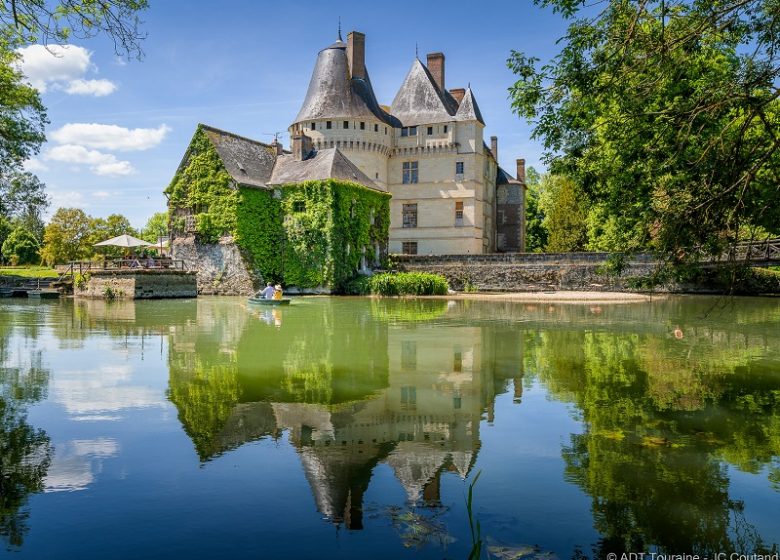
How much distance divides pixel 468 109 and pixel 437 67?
16.6 feet

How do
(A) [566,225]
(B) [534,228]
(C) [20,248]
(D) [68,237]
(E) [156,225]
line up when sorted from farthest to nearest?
(E) [156,225], (C) [20,248], (B) [534,228], (D) [68,237], (A) [566,225]

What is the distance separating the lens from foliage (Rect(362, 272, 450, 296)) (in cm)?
3466

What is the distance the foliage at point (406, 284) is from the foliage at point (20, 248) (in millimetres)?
47903

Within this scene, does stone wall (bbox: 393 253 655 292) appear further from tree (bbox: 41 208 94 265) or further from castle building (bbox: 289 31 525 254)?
tree (bbox: 41 208 94 265)

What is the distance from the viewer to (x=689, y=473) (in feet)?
18.5

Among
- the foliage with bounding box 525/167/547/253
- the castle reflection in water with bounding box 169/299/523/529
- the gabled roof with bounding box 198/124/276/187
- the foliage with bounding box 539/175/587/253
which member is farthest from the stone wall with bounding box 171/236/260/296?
the foliage with bounding box 525/167/547/253

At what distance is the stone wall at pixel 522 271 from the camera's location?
37.6 meters

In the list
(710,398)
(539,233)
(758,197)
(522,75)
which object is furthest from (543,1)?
(539,233)

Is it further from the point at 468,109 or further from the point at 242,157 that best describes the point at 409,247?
the point at 242,157

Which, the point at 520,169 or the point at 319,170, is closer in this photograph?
the point at 319,170

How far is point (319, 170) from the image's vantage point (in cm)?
3647

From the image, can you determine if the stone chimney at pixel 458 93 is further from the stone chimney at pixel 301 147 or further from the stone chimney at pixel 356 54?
the stone chimney at pixel 301 147

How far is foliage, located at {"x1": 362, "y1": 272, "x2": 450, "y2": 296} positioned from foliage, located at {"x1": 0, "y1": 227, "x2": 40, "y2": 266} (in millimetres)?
47903

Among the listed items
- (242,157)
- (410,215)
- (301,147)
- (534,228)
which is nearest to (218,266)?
(242,157)
